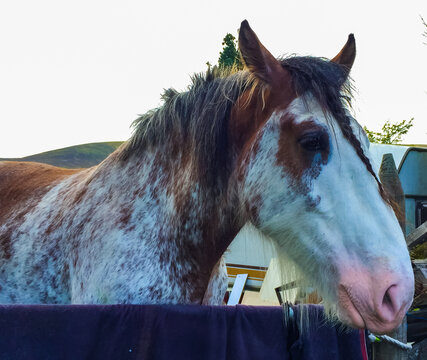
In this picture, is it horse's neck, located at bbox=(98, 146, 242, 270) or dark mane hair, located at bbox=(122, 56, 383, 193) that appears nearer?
dark mane hair, located at bbox=(122, 56, 383, 193)

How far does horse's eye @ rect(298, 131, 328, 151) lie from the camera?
1664 mm

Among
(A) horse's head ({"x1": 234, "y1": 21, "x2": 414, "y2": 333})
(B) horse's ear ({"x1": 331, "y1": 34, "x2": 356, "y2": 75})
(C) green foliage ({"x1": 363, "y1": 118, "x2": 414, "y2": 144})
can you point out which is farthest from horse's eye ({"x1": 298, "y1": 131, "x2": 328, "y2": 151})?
(C) green foliage ({"x1": 363, "y1": 118, "x2": 414, "y2": 144})

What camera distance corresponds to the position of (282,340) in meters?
1.80

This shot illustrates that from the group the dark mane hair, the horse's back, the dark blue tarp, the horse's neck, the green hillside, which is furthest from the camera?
the green hillside

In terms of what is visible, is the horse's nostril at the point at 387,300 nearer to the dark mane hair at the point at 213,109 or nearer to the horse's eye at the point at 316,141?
the dark mane hair at the point at 213,109

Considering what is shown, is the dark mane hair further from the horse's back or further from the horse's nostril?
→ the horse's back

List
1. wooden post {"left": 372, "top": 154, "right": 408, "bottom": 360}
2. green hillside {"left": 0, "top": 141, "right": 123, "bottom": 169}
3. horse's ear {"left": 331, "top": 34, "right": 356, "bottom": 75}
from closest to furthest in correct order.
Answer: horse's ear {"left": 331, "top": 34, "right": 356, "bottom": 75} < wooden post {"left": 372, "top": 154, "right": 408, "bottom": 360} < green hillside {"left": 0, "top": 141, "right": 123, "bottom": 169}

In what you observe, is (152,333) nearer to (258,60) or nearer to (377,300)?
(377,300)

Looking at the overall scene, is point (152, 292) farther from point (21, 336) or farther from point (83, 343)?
point (21, 336)

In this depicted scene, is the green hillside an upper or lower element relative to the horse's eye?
upper

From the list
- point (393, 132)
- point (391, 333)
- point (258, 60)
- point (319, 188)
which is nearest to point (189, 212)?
point (319, 188)

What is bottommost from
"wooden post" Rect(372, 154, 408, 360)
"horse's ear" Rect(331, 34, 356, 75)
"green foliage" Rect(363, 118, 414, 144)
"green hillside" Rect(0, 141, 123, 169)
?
"wooden post" Rect(372, 154, 408, 360)

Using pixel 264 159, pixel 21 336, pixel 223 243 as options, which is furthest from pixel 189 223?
pixel 21 336

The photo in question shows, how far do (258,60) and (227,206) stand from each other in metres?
0.71
